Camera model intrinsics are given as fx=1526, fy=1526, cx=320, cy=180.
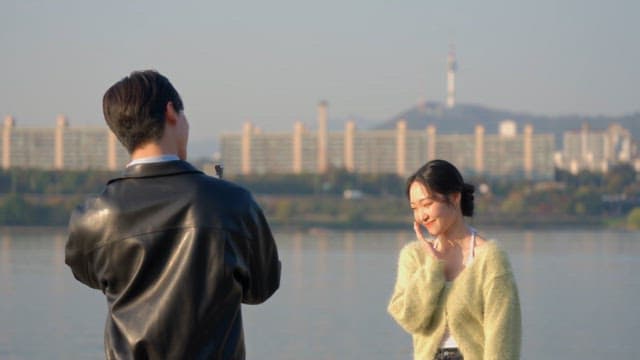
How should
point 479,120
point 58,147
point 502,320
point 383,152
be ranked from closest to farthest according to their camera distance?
point 502,320
point 58,147
point 383,152
point 479,120

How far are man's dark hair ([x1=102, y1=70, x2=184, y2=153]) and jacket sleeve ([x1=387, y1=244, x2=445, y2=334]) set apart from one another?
2.13 ft

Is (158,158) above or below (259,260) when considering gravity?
above

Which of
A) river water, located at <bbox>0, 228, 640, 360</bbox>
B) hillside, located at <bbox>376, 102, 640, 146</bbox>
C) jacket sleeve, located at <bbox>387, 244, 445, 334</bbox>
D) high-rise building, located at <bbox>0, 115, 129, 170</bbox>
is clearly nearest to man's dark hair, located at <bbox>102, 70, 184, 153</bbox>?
jacket sleeve, located at <bbox>387, 244, 445, 334</bbox>

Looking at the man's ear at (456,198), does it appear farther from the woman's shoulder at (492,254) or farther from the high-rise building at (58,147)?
the high-rise building at (58,147)

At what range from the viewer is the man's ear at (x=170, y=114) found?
1.96 metres

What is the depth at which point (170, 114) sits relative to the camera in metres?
1.96

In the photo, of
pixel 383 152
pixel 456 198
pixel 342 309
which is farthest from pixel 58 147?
pixel 456 198

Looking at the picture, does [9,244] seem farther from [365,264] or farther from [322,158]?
[322,158]

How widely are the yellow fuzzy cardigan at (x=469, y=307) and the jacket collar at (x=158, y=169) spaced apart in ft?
2.14

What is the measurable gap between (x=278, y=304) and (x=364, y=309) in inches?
57.9

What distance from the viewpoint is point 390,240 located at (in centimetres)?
4825

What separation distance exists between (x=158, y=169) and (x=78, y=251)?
6.1 inches

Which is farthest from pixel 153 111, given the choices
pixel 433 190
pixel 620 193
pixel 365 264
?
pixel 620 193

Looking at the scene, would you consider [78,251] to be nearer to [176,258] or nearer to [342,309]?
[176,258]
